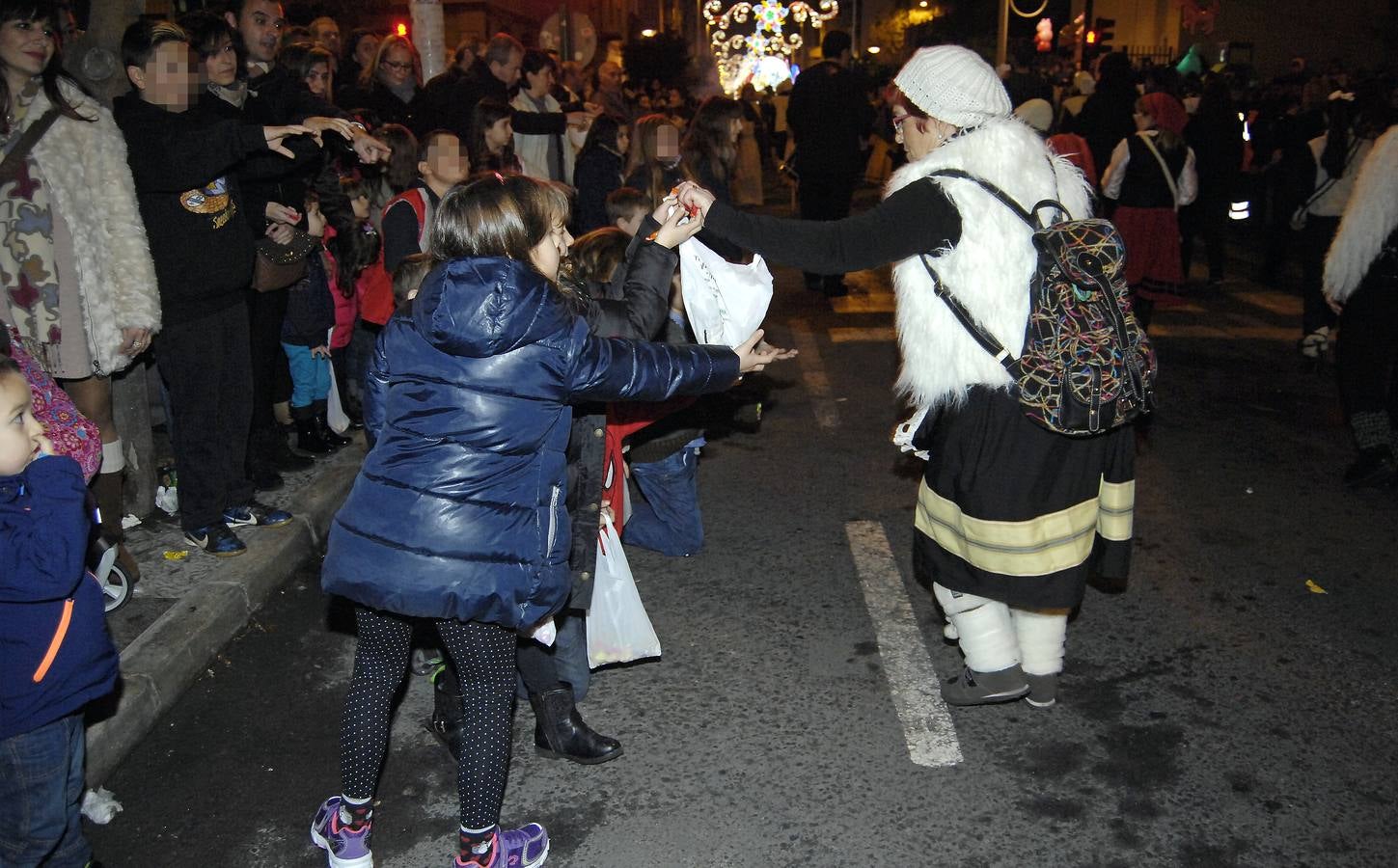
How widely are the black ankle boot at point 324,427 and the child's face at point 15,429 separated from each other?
375 cm

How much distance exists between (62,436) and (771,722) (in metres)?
2.33

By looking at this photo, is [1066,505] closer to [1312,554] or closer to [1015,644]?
[1015,644]

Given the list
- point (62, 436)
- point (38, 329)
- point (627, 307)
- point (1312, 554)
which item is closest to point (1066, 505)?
point (627, 307)

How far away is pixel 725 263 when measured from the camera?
3.59 m

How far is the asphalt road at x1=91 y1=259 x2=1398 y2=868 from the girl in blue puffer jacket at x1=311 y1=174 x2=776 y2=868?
54 centimetres

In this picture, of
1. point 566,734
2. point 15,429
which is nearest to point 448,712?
point 566,734

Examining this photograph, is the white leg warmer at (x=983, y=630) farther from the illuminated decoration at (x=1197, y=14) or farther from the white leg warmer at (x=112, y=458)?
the illuminated decoration at (x=1197, y=14)

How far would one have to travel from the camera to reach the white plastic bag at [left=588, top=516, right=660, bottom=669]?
12.2 ft

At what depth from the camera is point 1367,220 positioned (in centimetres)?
556

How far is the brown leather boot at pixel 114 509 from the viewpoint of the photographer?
4434mm

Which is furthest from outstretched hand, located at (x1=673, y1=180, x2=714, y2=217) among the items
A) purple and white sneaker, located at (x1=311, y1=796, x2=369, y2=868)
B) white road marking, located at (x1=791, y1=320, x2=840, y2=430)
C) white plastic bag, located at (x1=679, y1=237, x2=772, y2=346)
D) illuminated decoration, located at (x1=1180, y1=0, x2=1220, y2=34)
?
illuminated decoration, located at (x1=1180, y1=0, x2=1220, y2=34)

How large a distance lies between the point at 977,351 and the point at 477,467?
4.97 ft

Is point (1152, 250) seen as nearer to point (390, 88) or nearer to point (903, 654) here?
point (903, 654)

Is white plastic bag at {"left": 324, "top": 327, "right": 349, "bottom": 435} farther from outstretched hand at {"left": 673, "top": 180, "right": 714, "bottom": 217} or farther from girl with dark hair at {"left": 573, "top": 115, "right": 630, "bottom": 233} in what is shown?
outstretched hand at {"left": 673, "top": 180, "right": 714, "bottom": 217}
